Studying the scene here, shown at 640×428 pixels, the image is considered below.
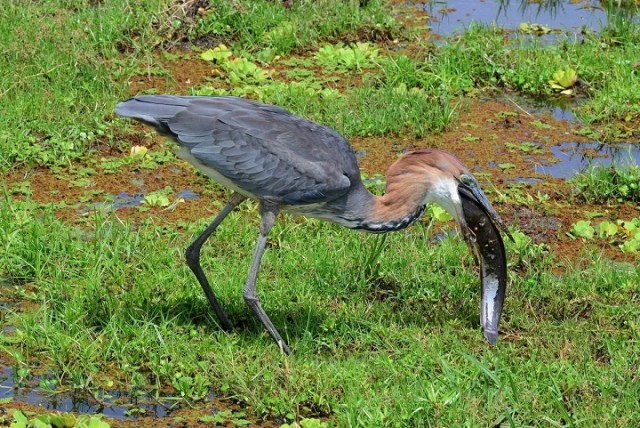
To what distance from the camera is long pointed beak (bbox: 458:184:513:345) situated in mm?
6055

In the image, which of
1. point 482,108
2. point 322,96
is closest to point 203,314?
point 322,96

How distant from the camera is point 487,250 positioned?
6.11 m

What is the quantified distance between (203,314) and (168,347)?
469 millimetres

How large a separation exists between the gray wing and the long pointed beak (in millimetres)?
642

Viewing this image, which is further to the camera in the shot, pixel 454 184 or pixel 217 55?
pixel 217 55

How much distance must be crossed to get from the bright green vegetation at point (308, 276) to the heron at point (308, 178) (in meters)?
0.34

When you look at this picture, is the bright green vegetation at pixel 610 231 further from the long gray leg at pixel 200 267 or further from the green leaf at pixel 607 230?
the long gray leg at pixel 200 267

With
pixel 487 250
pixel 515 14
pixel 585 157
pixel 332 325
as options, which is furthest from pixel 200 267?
pixel 515 14

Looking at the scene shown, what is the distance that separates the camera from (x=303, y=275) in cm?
660

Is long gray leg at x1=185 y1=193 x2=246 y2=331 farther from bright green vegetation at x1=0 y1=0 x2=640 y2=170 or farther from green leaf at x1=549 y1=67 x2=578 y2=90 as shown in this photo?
green leaf at x1=549 y1=67 x2=578 y2=90

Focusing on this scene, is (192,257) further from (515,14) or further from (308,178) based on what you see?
(515,14)

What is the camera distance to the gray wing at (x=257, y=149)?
19.7 feet

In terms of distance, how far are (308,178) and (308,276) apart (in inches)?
31.9

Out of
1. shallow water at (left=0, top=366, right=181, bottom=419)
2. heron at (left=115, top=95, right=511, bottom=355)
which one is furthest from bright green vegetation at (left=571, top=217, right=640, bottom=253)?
shallow water at (left=0, top=366, right=181, bottom=419)
